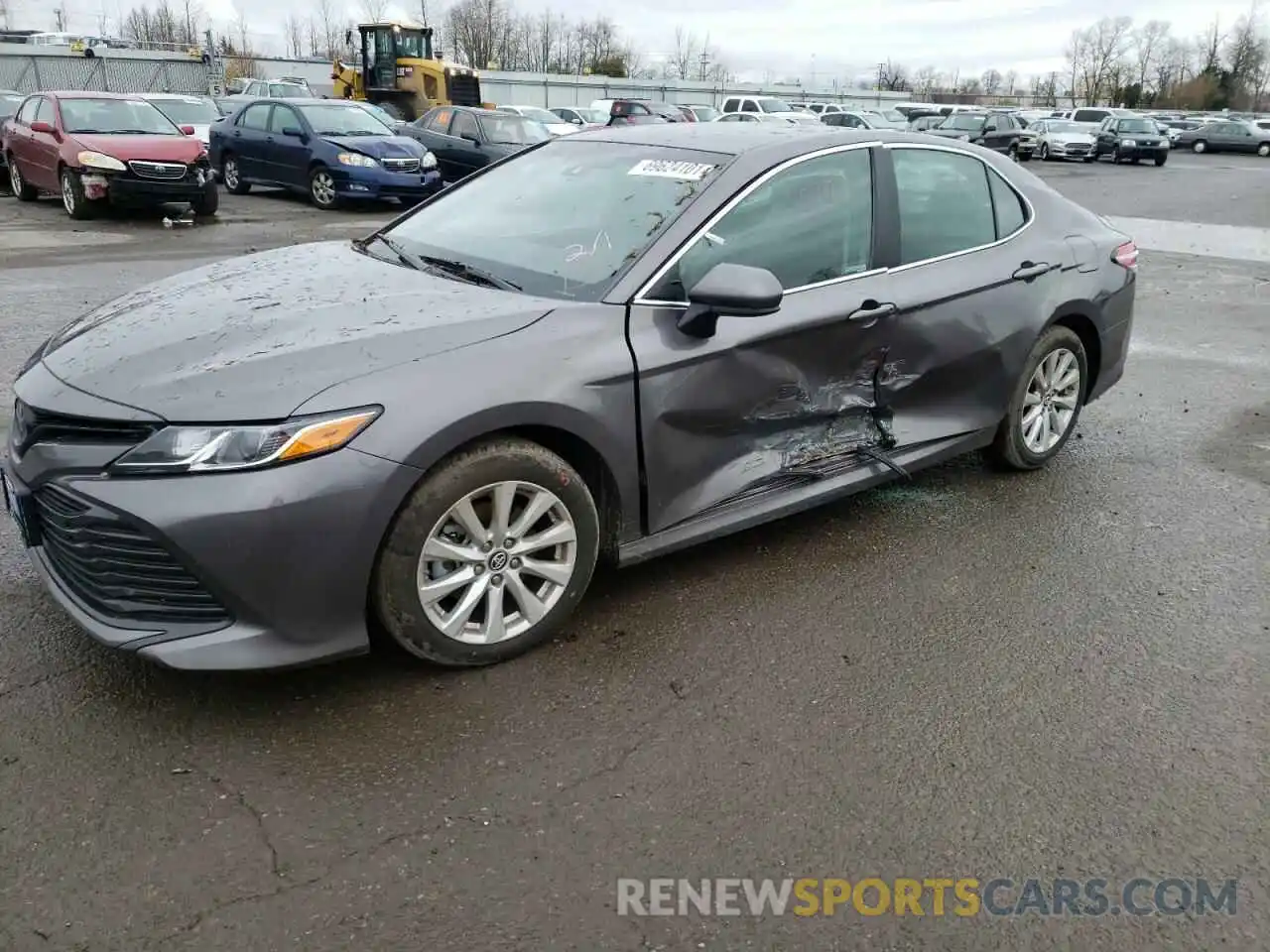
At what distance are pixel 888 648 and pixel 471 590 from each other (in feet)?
4.67

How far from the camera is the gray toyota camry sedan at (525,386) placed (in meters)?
2.80

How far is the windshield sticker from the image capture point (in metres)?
3.88

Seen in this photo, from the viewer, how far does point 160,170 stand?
13.4 metres

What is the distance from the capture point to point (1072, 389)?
525 centimetres

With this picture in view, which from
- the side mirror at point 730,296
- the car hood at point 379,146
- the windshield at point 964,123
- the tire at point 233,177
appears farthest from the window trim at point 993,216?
the windshield at point 964,123

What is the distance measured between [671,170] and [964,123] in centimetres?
3327

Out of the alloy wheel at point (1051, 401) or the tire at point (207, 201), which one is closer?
the alloy wheel at point (1051, 401)

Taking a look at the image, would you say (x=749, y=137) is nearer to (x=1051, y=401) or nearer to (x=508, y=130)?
(x=1051, y=401)

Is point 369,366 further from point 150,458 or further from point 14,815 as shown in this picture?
point 14,815

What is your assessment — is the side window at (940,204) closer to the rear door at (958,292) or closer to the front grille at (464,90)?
the rear door at (958,292)

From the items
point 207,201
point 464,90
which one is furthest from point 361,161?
point 464,90

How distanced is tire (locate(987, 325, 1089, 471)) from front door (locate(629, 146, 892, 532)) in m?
1.02

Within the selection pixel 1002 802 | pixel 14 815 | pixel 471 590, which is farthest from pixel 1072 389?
pixel 14 815

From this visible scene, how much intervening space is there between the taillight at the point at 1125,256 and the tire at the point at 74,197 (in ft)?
41.3
